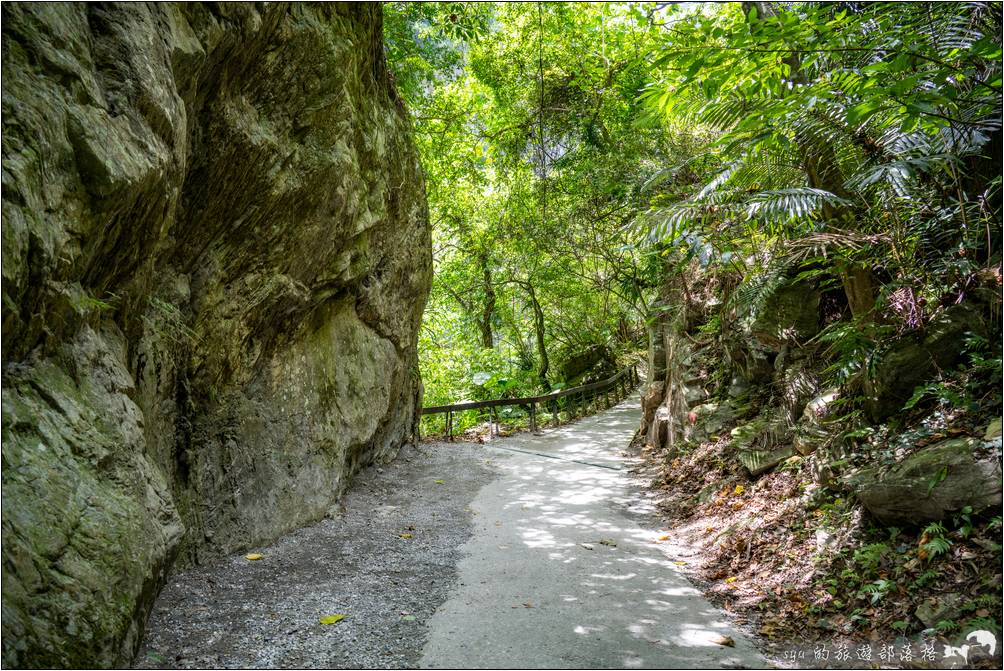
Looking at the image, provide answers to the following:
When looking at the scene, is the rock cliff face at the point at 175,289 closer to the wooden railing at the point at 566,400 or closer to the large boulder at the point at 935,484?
the wooden railing at the point at 566,400

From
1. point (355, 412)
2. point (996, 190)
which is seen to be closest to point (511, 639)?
point (355, 412)

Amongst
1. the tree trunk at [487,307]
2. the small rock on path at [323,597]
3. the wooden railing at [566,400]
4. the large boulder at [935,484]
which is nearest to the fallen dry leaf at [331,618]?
the small rock on path at [323,597]

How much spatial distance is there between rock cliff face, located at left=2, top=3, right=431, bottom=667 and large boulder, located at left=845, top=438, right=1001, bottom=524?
15.6 feet

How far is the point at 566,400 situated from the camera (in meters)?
16.2

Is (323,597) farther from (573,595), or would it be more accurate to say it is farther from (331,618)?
(573,595)

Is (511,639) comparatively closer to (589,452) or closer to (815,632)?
(815,632)

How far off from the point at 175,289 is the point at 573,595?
13.1 feet

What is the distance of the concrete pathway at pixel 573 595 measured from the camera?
3.67m

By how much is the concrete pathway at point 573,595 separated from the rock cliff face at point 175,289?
1.94 meters

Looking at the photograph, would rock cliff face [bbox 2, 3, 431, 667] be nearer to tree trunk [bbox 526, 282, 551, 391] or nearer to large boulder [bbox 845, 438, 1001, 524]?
large boulder [bbox 845, 438, 1001, 524]

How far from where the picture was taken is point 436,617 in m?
4.22

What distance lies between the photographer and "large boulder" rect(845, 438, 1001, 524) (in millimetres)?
3697

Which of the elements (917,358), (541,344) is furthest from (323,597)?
(541,344)

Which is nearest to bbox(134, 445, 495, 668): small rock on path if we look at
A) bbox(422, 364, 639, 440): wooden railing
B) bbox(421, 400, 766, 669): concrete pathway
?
bbox(421, 400, 766, 669): concrete pathway
